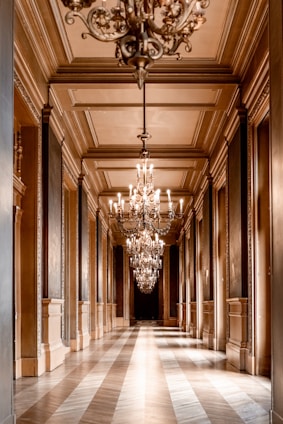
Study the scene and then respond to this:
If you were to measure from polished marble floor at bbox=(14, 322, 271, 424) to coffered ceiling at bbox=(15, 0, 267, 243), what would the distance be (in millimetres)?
3871

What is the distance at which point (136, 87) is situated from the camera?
1020 cm

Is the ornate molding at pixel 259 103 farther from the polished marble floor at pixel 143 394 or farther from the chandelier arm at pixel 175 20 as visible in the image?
the chandelier arm at pixel 175 20

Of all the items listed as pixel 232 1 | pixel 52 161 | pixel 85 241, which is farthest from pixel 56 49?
pixel 85 241

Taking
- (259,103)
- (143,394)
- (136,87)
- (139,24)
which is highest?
(136,87)

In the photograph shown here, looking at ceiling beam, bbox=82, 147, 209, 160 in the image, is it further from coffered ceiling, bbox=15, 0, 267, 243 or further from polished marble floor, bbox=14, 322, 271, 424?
polished marble floor, bbox=14, 322, 271, 424

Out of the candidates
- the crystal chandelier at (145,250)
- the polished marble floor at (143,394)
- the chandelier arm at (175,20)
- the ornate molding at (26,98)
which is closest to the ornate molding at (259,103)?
the ornate molding at (26,98)

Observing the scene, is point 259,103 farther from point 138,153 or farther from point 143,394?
point 138,153

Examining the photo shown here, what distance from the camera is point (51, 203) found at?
10266 mm

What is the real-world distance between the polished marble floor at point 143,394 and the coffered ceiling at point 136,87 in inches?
152

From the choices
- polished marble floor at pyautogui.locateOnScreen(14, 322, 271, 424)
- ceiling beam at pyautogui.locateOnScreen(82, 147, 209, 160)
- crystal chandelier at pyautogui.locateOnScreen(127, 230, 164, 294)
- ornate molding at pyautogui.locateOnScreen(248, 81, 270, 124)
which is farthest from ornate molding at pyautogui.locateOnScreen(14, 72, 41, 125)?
ceiling beam at pyautogui.locateOnScreen(82, 147, 209, 160)

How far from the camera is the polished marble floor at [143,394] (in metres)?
5.90

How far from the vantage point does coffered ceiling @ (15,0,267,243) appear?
8156 mm

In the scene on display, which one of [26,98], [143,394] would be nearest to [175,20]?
[143,394]

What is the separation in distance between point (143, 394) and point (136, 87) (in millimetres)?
4934
